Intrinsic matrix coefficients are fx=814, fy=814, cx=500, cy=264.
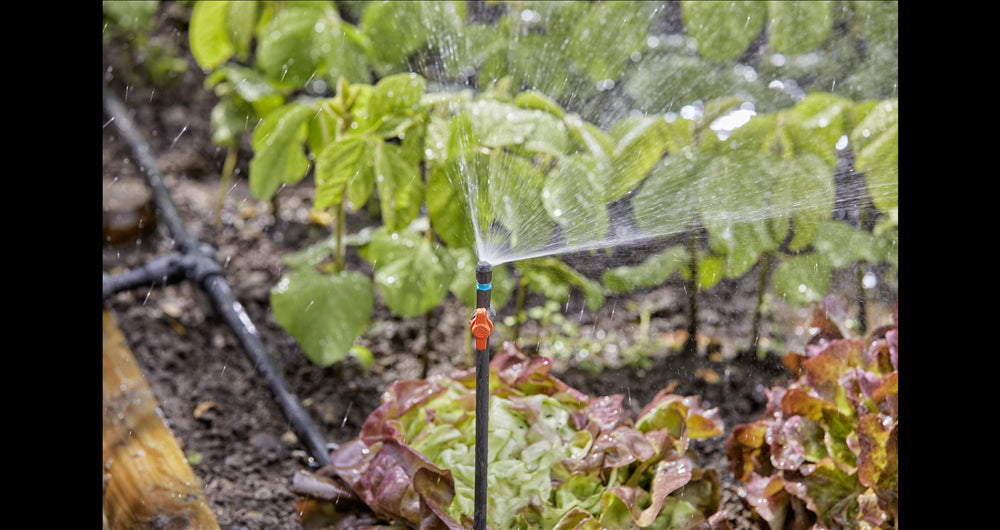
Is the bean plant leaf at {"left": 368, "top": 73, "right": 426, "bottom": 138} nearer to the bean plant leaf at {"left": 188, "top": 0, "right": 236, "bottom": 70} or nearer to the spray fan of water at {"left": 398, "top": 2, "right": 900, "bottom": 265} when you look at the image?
the spray fan of water at {"left": 398, "top": 2, "right": 900, "bottom": 265}

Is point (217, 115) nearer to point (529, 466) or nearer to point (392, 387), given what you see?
point (392, 387)

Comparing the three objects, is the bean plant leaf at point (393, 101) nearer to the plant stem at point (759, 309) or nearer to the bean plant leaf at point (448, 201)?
the bean plant leaf at point (448, 201)

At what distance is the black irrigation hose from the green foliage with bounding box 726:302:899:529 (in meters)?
0.74

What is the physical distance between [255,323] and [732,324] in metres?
1.10

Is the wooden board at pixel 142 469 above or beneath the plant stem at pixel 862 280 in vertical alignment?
beneath

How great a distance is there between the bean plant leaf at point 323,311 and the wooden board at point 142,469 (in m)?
0.29

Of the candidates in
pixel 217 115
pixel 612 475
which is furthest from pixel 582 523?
pixel 217 115

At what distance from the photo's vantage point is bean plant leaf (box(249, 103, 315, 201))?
1.42m

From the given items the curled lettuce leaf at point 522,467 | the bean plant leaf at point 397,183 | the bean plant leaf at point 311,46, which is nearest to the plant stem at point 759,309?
the curled lettuce leaf at point 522,467

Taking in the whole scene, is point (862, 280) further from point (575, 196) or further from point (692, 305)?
point (575, 196)

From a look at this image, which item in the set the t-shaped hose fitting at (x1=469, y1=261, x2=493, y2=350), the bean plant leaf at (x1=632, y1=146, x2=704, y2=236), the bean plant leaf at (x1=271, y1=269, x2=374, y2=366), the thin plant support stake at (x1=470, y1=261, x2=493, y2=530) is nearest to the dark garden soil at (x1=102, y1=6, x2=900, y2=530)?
the bean plant leaf at (x1=271, y1=269, x2=374, y2=366)

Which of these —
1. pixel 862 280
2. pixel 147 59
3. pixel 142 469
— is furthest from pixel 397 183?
pixel 147 59

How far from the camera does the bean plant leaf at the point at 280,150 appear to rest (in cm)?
142

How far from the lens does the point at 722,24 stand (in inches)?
58.2
